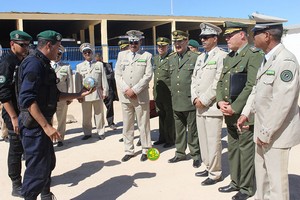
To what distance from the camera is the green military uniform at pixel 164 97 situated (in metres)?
6.43

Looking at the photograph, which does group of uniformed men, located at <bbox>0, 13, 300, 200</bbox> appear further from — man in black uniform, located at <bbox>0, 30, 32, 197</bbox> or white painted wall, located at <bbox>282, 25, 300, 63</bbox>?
white painted wall, located at <bbox>282, 25, 300, 63</bbox>

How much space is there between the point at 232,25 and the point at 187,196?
7.06ft

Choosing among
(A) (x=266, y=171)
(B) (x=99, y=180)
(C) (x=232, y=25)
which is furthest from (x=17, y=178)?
(C) (x=232, y=25)

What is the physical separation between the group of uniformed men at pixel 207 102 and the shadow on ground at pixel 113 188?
0.63 m

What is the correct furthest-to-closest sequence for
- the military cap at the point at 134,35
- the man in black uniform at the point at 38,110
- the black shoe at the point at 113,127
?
1. the black shoe at the point at 113,127
2. the military cap at the point at 134,35
3. the man in black uniform at the point at 38,110

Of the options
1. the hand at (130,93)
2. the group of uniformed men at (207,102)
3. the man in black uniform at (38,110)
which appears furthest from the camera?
the hand at (130,93)

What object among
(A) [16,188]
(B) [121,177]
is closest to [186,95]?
(B) [121,177]

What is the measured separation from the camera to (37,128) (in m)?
3.24

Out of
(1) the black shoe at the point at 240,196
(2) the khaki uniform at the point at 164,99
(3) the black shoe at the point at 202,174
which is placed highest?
(2) the khaki uniform at the point at 164,99

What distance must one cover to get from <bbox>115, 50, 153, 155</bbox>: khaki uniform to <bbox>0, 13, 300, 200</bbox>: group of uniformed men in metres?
0.02

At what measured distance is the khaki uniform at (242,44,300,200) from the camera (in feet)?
8.78

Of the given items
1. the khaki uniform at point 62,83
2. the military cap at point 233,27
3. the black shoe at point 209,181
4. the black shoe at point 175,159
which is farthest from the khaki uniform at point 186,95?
the khaki uniform at point 62,83

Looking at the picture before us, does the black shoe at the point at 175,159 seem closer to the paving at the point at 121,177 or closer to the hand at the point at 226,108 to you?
the paving at the point at 121,177

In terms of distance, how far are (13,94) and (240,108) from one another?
2.84 meters
